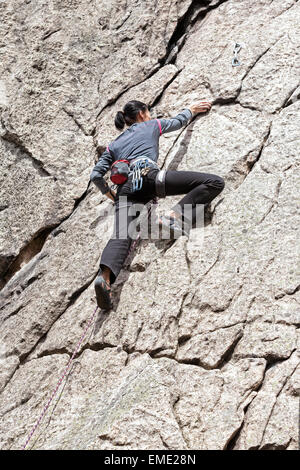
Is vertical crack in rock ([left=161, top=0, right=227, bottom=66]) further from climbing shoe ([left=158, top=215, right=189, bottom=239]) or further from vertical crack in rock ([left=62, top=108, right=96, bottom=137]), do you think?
climbing shoe ([left=158, top=215, right=189, bottom=239])

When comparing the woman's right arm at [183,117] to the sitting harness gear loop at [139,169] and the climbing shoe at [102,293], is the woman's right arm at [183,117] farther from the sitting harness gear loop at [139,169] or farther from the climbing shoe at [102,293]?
the climbing shoe at [102,293]

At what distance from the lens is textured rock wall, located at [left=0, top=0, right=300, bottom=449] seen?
227 inches

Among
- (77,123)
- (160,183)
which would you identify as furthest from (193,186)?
(77,123)

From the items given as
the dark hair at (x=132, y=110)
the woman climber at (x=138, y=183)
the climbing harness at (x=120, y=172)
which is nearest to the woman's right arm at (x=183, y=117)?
the woman climber at (x=138, y=183)

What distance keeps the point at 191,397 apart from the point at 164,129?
3691mm

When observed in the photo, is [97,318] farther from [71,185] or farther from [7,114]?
[7,114]

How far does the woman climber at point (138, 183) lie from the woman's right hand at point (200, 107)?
0.82 ft

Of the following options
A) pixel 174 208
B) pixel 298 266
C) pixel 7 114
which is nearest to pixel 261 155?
pixel 174 208

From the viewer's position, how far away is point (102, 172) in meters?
8.00

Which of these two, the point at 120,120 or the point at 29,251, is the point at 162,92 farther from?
the point at 29,251

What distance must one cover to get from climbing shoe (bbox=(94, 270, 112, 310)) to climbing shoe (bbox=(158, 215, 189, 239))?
1.02m

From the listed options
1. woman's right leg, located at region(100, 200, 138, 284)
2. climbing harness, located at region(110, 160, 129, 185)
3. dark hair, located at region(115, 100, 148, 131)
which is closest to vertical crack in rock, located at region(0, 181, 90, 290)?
dark hair, located at region(115, 100, 148, 131)

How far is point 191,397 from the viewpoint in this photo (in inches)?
229

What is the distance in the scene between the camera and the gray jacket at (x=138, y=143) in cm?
778
